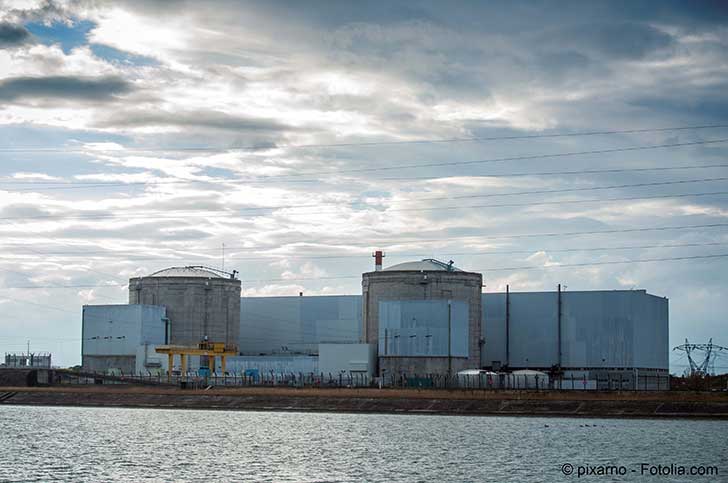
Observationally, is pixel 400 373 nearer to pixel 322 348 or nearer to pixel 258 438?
pixel 322 348

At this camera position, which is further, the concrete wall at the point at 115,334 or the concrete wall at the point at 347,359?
the concrete wall at the point at 115,334

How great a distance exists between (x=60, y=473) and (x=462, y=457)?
17.1 metres

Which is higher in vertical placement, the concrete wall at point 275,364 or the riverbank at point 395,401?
the concrete wall at point 275,364

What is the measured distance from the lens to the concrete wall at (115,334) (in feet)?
359

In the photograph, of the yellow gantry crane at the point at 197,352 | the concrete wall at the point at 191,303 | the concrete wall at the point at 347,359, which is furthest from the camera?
the concrete wall at the point at 191,303

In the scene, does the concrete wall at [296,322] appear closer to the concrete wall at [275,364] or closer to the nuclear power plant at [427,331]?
the nuclear power plant at [427,331]

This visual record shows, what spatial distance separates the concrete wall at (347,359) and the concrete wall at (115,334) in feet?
63.5

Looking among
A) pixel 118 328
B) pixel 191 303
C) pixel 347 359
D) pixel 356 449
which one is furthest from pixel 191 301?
pixel 356 449

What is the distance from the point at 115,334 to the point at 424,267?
99.5 feet

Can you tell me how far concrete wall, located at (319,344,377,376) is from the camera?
100306mm

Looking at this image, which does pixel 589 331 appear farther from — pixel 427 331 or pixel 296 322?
pixel 296 322

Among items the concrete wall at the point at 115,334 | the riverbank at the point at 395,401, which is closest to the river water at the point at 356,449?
the riverbank at the point at 395,401

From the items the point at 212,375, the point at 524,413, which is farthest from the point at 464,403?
the point at 212,375

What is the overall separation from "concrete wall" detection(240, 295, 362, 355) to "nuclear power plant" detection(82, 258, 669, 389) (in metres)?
6.16
